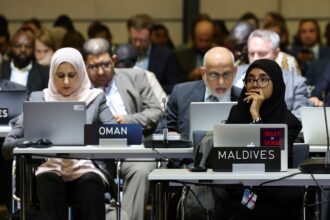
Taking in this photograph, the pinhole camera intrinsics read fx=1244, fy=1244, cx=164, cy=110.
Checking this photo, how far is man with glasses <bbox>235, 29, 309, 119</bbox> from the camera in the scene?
10859mm

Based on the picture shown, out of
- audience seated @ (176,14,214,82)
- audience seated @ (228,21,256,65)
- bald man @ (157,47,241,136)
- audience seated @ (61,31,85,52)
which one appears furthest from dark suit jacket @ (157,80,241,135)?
audience seated @ (176,14,214,82)

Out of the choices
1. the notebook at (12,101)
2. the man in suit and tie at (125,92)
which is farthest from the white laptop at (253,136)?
the notebook at (12,101)

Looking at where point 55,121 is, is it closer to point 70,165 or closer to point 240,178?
point 70,165

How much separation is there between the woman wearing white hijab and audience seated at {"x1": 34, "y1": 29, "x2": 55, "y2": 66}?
3149mm

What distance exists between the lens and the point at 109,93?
10906 millimetres

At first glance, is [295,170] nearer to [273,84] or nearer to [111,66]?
[273,84]

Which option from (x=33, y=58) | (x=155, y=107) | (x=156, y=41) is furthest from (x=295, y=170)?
(x=156, y=41)

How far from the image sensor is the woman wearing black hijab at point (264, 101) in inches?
343

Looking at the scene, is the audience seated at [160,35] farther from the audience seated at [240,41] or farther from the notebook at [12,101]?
the notebook at [12,101]

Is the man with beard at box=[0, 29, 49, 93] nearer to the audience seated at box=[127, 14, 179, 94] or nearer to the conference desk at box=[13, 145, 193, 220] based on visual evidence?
the audience seated at box=[127, 14, 179, 94]

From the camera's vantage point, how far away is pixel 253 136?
8.02 metres

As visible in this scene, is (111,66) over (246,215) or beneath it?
over

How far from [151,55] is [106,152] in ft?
16.8

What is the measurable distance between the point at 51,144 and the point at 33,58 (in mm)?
4284
